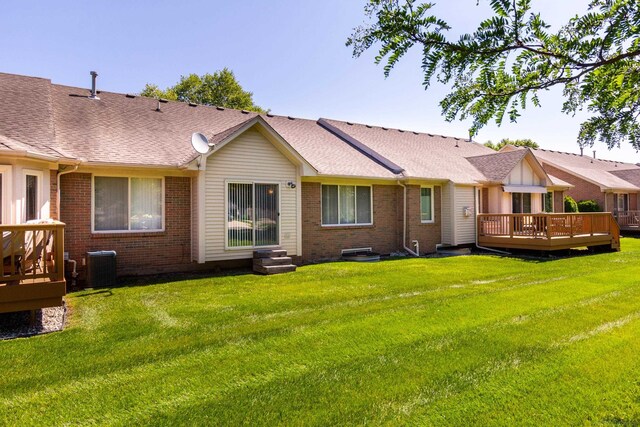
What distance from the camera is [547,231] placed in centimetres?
1551

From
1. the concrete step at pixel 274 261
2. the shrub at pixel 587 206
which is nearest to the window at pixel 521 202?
the shrub at pixel 587 206

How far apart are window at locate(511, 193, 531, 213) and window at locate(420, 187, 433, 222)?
5.01 m

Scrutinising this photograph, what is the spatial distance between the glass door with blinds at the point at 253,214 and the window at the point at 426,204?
7.14 meters

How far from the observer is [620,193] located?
96.2ft

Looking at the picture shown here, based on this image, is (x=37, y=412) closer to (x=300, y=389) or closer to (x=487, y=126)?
(x=300, y=389)

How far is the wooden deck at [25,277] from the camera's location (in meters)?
6.30

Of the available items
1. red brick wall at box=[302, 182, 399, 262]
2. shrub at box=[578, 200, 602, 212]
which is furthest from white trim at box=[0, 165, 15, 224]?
shrub at box=[578, 200, 602, 212]

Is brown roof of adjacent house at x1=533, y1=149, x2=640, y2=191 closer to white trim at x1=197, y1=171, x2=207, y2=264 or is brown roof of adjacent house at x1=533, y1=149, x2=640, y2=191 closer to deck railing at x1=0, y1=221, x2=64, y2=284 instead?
white trim at x1=197, y1=171, x2=207, y2=264

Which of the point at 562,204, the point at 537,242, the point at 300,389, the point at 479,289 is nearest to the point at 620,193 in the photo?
the point at 562,204

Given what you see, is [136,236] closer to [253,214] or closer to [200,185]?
[200,185]

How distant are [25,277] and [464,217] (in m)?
15.9

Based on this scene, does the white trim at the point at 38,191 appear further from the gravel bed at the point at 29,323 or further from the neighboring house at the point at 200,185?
the gravel bed at the point at 29,323

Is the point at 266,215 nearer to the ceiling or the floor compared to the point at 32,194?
nearer to the floor

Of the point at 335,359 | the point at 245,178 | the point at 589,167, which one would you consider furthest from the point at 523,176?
the point at 589,167
